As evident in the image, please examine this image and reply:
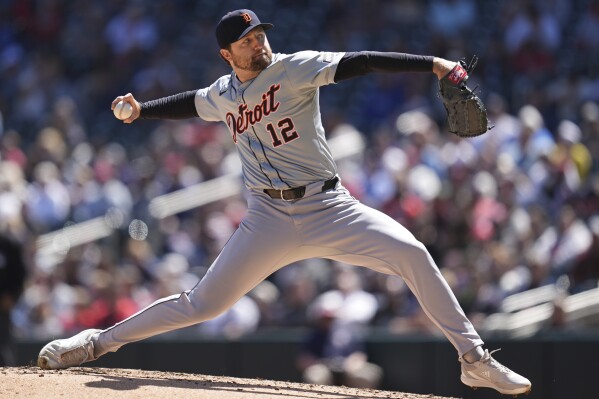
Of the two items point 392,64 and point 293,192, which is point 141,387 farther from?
point 392,64

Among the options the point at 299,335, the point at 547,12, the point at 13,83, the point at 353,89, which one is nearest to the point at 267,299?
the point at 299,335

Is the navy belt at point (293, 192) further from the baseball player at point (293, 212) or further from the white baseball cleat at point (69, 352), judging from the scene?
the white baseball cleat at point (69, 352)

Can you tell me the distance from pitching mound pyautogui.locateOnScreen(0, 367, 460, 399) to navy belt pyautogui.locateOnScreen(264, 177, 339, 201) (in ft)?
3.13

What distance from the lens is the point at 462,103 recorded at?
5.19m

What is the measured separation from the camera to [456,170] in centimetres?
1038

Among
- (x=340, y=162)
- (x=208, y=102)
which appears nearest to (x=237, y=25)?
(x=208, y=102)

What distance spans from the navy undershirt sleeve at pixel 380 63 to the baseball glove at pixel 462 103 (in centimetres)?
13

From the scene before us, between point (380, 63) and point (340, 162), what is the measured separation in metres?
6.27

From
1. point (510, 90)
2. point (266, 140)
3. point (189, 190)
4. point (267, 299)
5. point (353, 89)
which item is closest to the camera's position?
point (266, 140)

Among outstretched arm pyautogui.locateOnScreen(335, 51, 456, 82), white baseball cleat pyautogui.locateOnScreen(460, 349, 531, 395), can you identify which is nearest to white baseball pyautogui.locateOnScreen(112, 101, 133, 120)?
outstretched arm pyautogui.locateOnScreen(335, 51, 456, 82)

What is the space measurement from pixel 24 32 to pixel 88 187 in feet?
13.9

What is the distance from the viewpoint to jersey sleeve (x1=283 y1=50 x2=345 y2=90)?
515 centimetres

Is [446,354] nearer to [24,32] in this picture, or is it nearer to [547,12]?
[547,12]

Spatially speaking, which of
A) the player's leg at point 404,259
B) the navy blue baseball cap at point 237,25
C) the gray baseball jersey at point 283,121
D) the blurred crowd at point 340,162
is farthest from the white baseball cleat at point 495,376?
the blurred crowd at point 340,162
